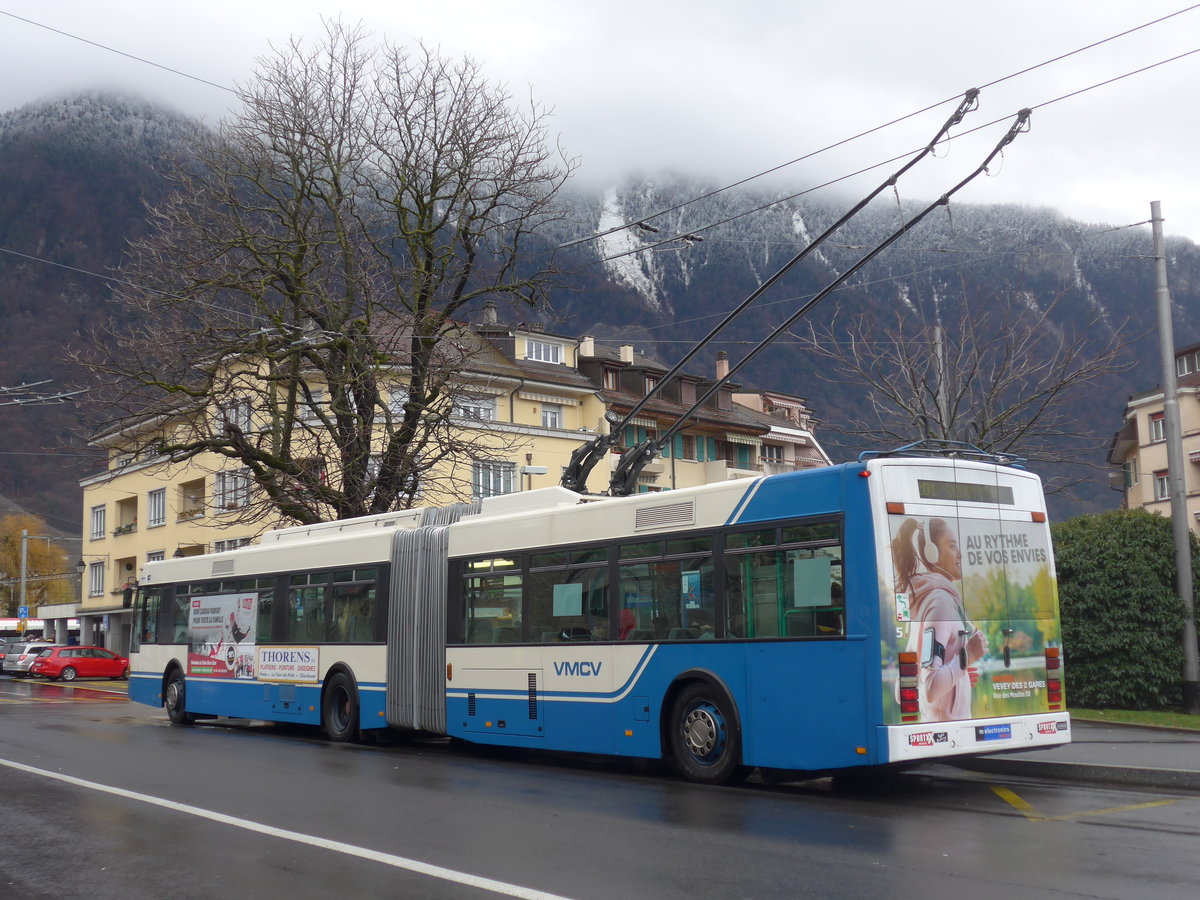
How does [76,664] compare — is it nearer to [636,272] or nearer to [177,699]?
[177,699]

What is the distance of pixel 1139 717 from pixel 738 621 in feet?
32.9

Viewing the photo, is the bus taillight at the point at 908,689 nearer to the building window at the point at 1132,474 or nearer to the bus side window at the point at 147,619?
the bus side window at the point at 147,619

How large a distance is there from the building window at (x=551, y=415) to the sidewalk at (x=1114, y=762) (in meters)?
39.7

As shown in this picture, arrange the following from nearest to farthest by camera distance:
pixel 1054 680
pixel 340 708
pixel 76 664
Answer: pixel 1054 680, pixel 340 708, pixel 76 664

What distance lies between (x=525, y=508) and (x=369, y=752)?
3.83 metres

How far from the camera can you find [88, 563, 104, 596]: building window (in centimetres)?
6512

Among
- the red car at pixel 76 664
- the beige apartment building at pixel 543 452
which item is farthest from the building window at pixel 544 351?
the red car at pixel 76 664

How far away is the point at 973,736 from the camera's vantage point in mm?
10977

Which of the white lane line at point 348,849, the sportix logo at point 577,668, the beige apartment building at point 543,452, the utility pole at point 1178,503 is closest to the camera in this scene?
the white lane line at point 348,849

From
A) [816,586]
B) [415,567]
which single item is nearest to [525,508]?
[415,567]

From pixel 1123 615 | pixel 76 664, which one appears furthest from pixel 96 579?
pixel 1123 615

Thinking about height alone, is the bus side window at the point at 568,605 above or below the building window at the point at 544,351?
below

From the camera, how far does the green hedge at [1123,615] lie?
20.6m

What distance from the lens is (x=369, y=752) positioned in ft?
53.5
